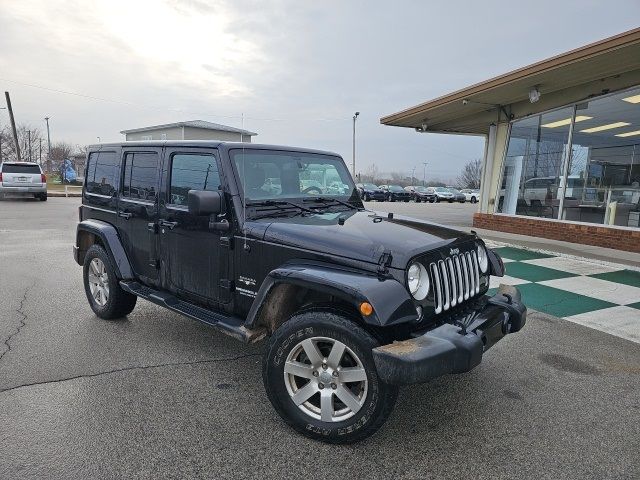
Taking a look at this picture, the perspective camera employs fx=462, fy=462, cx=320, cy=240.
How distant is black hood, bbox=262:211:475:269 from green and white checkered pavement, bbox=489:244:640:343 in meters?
2.76

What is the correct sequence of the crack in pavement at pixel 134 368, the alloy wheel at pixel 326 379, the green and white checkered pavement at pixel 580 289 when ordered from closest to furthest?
the alloy wheel at pixel 326 379 → the crack in pavement at pixel 134 368 → the green and white checkered pavement at pixel 580 289

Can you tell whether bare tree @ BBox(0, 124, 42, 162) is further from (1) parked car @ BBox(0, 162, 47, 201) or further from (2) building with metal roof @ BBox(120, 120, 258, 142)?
(1) parked car @ BBox(0, 162, 47, 201)

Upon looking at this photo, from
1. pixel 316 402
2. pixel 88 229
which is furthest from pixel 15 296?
pixel 316 402

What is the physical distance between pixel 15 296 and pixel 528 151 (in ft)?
38.7

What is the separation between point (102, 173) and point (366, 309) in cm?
368

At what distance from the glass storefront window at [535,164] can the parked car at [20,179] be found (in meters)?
18.9

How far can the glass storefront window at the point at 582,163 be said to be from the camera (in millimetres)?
9689

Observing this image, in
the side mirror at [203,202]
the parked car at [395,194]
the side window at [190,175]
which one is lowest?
the side mirror at [203,202]

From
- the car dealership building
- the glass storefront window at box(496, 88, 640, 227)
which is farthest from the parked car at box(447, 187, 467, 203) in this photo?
the glass storefront window at box(496, 88, 640, 227)

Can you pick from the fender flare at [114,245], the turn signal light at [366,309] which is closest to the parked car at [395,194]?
the fender flare at [114,245]

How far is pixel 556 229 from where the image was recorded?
11.0 m

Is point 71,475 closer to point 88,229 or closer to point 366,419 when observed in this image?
point 366,419

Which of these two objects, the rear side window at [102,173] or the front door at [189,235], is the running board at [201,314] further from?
the rear side window at [102,173]

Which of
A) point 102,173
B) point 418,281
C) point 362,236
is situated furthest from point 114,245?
point 418,281
